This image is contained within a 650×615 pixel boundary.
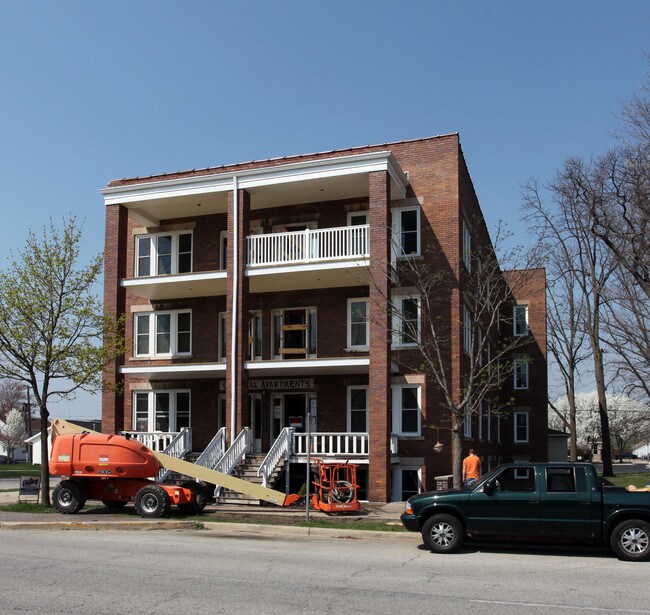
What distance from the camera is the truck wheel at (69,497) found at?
786 inches

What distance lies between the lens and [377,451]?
74.9 ft

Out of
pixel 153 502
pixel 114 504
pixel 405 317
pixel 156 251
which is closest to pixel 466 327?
pixel 405 317

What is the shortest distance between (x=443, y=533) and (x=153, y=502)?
26.8 feet

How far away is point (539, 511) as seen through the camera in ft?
44.5

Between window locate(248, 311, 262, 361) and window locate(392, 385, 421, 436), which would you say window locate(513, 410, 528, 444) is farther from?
window locate(248, 311, 262, 361)

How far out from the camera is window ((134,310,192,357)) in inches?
1145

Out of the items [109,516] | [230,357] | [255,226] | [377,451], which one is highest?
[255,226]

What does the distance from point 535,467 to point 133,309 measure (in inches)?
780

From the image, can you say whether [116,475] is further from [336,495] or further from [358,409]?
[358,409]

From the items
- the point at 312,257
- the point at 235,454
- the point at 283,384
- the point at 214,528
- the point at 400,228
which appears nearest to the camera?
the point at 214,528

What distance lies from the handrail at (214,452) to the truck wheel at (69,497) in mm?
4278

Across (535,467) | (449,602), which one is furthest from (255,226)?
(449,602)

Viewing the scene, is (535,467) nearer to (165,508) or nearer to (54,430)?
(165,508)

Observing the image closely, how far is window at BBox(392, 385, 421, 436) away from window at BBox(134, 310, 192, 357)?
819 centimetres
